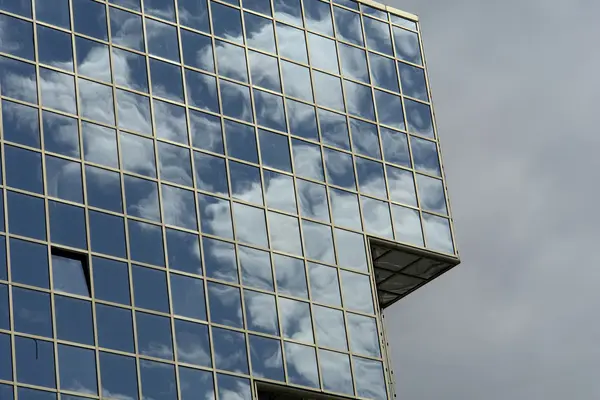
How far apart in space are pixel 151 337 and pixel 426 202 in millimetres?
20740

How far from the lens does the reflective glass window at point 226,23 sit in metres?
87.8

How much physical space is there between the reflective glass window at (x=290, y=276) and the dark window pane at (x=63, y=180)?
36.2 ft

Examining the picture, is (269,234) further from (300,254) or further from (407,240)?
(407,240)

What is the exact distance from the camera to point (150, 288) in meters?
77.8

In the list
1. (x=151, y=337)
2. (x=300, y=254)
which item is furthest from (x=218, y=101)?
(x=151, y=337)

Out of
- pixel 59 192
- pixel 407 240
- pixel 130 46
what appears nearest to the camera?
pixel 59 192

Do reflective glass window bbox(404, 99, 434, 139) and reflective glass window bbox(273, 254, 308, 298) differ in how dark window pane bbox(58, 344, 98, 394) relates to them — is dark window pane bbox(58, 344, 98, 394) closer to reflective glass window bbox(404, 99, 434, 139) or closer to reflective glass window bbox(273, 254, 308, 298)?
reflective glass window bbox(273, 254, 308, 298)

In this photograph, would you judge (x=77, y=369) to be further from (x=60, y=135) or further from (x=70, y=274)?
(x=60, y=135)

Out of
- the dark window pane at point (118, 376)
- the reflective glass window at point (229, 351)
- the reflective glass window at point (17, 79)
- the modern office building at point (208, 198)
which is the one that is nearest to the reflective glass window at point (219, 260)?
the modern office building at point (208, 198)

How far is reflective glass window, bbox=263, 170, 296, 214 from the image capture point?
8496 centimetres

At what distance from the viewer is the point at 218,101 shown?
85438 mm

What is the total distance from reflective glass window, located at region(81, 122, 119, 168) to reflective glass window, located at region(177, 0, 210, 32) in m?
9.16

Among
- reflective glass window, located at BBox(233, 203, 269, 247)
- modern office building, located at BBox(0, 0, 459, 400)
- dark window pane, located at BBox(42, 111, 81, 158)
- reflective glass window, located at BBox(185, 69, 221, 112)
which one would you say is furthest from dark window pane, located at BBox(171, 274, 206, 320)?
reflective glass window, located at BBox(185, 69, 221, 112)

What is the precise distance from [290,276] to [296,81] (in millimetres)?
11359
